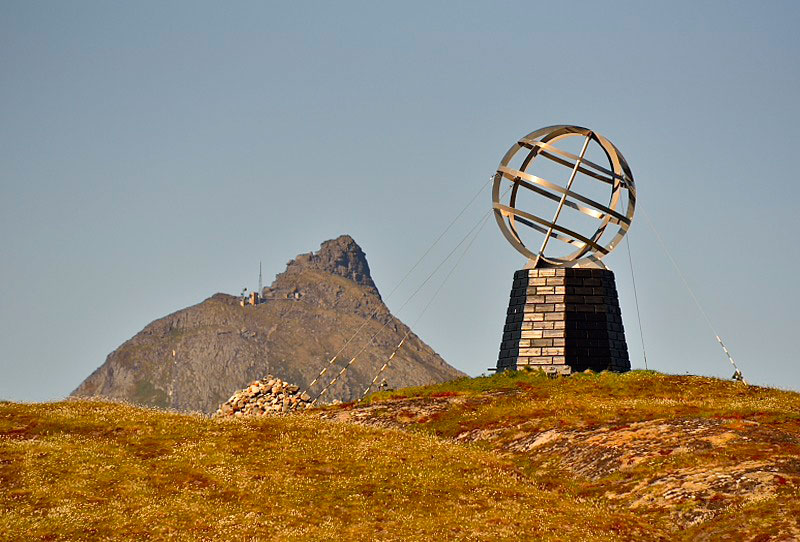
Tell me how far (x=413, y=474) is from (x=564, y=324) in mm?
26652

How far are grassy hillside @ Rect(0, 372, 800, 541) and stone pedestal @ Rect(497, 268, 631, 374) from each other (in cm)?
1141

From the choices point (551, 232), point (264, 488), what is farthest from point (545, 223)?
point (264, 488)

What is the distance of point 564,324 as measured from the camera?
63.2m

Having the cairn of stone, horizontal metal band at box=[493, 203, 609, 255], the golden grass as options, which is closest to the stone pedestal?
horizontal metal band at box=[493, 203, 609, 255]

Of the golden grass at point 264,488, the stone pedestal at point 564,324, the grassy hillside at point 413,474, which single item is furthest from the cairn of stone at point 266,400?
the golden grass at point 264,488

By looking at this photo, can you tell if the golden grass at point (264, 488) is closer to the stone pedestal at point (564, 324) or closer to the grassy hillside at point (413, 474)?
the grassy hillside at point (413, 474)

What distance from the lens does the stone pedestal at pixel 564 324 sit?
63094 mm

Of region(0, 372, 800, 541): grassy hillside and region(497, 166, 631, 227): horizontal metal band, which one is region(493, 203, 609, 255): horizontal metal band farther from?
region(0, 372, 800, 541): grassy hillside

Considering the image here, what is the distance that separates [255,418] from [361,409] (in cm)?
776

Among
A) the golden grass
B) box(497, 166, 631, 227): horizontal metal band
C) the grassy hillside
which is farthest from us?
box(497, 166, 631, 227): horizontal metal band

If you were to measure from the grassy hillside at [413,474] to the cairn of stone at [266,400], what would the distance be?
13.0 m

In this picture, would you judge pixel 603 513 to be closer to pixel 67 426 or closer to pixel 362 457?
pixel 362 457

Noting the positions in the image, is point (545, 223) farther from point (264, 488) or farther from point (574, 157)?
point (264, 488)

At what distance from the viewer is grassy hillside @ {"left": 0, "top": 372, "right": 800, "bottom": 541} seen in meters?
32.6
